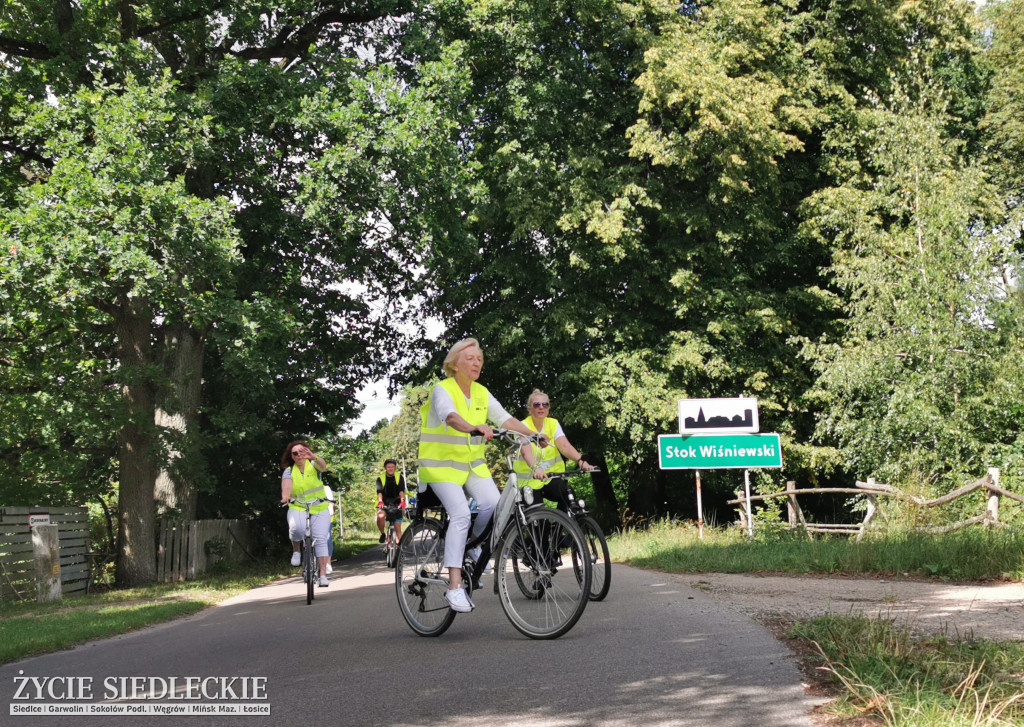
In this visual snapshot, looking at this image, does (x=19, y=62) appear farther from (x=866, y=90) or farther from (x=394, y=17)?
(x=866, y=90)

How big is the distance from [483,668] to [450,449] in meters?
1.74

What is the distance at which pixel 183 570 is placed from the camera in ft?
61.2

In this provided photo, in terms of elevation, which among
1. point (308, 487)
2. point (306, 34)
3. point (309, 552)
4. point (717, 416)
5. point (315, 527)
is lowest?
point (309, 552)

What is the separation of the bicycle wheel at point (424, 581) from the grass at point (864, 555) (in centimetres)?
601

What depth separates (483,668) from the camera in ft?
18.8

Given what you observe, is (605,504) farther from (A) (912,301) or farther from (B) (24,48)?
(B) (24,48)

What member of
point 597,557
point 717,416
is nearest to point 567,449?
point 597,557

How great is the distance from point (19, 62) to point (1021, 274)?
20.9 meters

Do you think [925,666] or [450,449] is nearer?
[925,666]

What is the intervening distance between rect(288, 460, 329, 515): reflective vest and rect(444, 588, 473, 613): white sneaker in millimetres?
5243

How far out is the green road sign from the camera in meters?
16.3

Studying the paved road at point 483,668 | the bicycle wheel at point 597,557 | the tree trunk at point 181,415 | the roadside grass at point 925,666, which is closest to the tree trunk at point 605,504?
the tree trunk at point 181,415

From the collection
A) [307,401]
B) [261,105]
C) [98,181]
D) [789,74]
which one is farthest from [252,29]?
[789,74]

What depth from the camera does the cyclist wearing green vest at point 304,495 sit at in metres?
11.6
